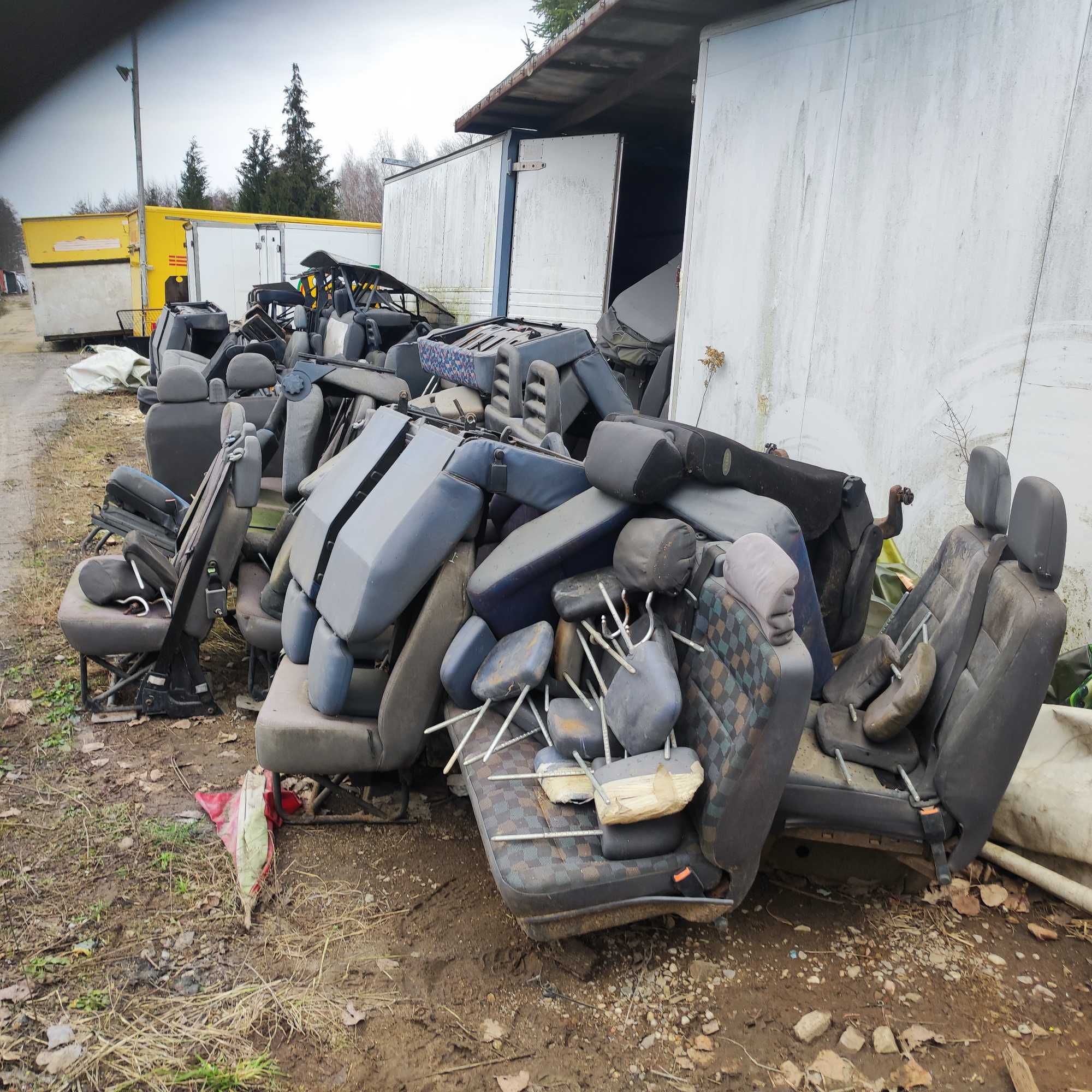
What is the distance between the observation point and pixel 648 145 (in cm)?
1111

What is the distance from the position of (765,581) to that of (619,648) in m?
0.61

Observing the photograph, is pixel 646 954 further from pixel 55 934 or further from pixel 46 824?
pixel 46 824

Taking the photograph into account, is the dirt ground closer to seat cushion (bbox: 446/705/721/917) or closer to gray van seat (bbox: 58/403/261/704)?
seat cushion (bbox: 446/705/721/917)

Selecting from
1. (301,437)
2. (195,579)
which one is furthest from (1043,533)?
(301,437)

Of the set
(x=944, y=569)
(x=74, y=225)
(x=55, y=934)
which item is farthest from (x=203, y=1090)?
(x=74, y=225)

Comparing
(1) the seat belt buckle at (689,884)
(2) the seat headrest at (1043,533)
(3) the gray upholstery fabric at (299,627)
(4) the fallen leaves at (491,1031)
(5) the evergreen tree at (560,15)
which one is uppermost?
(5) the evergreen tree at (560,15)

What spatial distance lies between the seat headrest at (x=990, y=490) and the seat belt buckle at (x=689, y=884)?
1.44m

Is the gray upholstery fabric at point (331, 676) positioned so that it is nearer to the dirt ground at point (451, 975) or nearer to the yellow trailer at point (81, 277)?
the dirt ground at point (451, 975)

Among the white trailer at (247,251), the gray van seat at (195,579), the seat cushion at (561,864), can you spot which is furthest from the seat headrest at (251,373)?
the white trailer at (247,251)

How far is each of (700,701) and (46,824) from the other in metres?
2.30

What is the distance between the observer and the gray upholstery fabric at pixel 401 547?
3004mm

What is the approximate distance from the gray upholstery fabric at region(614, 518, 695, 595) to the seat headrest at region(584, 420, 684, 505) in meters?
0.18

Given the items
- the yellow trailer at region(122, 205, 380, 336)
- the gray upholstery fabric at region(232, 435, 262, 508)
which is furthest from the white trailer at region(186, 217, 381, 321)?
the gray upholstery fabric at region(232, 435, 262, 508)

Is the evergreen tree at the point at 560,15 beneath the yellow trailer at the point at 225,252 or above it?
above
